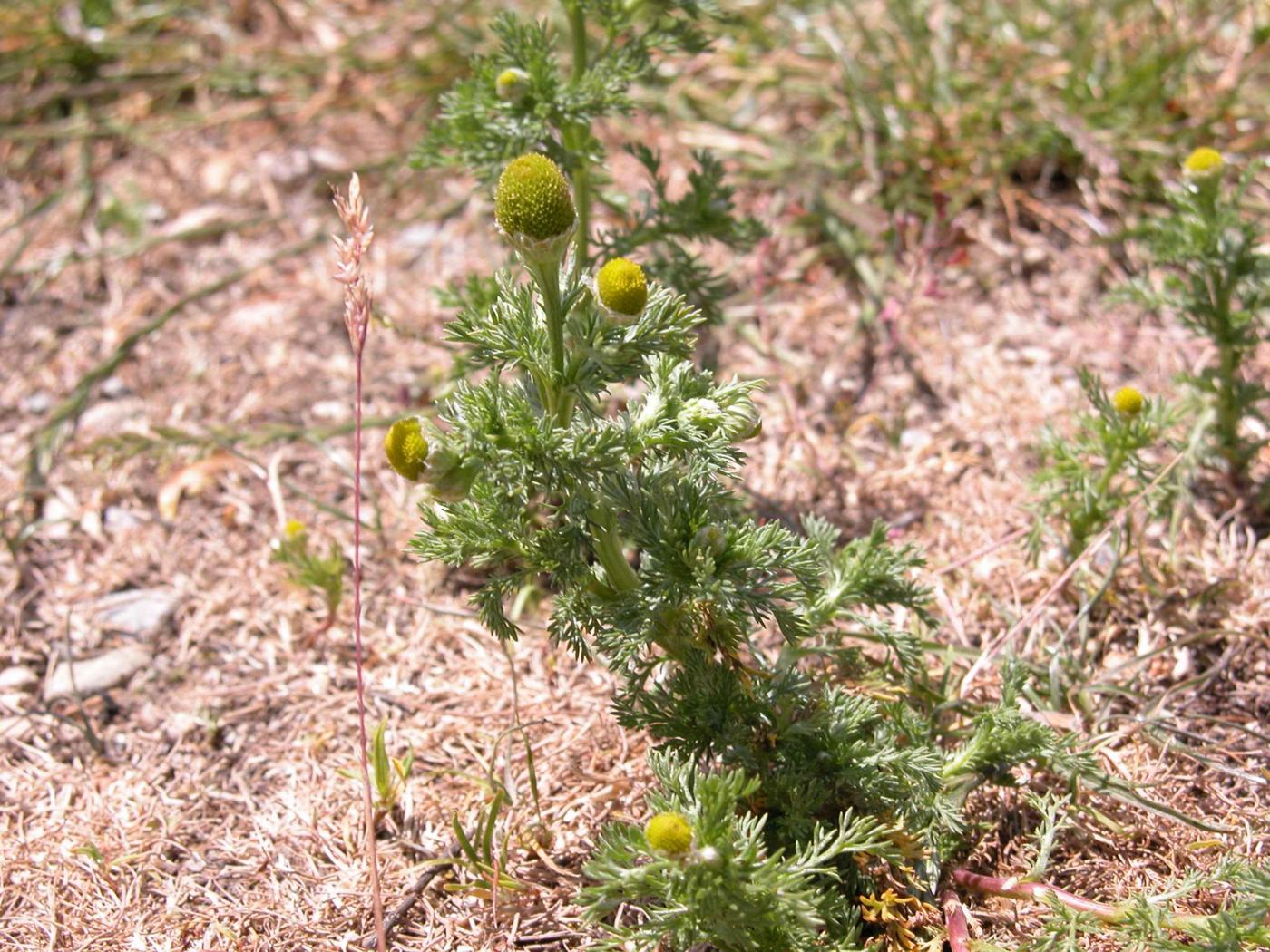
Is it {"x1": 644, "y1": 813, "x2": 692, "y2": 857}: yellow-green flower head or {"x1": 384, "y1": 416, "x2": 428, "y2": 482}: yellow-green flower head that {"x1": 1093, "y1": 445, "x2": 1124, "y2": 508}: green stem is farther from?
{"x1": 384, "y1": 416, "x2": 428, "y2": 482}: yellow-green flower head

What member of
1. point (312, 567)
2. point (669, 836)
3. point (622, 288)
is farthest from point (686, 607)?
point (312, 567)

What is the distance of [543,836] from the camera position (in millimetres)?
2346

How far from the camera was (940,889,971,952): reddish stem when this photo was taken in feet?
6.64

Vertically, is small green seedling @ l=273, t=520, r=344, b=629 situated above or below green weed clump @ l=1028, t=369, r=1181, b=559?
below

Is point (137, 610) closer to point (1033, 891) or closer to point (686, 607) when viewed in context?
point (686, 607)

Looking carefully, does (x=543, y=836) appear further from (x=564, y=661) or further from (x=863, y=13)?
(x=863, y=13)

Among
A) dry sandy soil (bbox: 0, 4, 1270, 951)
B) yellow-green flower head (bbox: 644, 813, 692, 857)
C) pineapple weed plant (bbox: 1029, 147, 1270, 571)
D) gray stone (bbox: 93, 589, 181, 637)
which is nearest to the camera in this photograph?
yellow-green flower head (bbox: 644, 813, 692, 857)

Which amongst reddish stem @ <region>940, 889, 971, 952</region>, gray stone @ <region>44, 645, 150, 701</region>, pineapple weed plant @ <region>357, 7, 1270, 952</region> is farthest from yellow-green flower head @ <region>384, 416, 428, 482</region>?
gray stone @ <region>44, 645, 150, 701</region>

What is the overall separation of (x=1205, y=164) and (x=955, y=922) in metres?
1.85

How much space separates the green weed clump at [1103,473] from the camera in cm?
259

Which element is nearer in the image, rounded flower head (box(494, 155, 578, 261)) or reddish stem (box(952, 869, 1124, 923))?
rounded flower head (box(494, 155, 578, 261))

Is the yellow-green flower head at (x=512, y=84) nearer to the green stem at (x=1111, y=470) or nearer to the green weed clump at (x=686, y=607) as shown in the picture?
the green weed clump at (x=686, y=607)

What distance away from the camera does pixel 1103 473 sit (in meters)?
2.72

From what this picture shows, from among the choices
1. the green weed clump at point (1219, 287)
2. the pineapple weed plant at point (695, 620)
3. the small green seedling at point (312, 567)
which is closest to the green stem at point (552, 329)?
the pineapple weed plant at point (695, 620)
